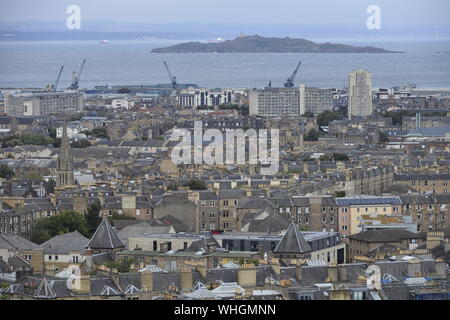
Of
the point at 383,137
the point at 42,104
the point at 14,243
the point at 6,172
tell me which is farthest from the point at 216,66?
the point at 14,243

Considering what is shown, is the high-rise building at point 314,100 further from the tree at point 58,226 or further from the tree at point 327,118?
the tree at point 58,226

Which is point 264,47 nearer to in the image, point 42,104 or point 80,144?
point 42,104

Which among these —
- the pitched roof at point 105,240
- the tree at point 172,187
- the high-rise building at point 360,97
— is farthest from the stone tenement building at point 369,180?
the high-rise building at point 360,97

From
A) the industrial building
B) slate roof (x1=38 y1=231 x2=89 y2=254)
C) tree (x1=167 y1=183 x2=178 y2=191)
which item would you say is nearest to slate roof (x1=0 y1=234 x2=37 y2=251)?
slate roof (x1=38 y1=231 x2=89 y2=254)

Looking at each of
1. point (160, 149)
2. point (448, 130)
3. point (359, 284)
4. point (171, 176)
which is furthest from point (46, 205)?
point (448, 130)
